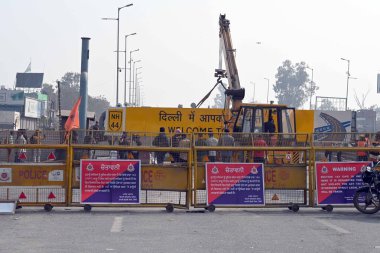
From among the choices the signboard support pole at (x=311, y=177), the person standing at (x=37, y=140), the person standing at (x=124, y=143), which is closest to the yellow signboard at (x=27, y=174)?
the person standing at (x=37, y=140)

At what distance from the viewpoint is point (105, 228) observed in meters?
13.5

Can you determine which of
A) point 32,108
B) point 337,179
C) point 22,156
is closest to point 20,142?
point 22,156

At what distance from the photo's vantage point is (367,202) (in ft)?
52.8

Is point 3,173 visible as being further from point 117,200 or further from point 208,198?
point 208,198

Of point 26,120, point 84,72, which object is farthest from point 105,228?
point 26,120

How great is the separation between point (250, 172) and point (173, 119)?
22.9m

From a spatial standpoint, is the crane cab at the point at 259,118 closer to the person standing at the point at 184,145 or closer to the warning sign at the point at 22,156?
the person standing at the point at 184,145

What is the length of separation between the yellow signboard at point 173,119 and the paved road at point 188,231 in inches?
871

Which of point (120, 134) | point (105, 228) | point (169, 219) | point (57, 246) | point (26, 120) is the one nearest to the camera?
point (57, 246)

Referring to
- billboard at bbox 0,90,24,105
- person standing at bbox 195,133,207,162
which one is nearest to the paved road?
person standing at bbox 195,133,207,162

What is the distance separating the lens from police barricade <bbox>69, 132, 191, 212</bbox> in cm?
1616

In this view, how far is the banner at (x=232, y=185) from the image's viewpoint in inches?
645

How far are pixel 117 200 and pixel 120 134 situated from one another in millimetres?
1907

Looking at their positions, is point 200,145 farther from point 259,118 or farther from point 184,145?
point 259,118
